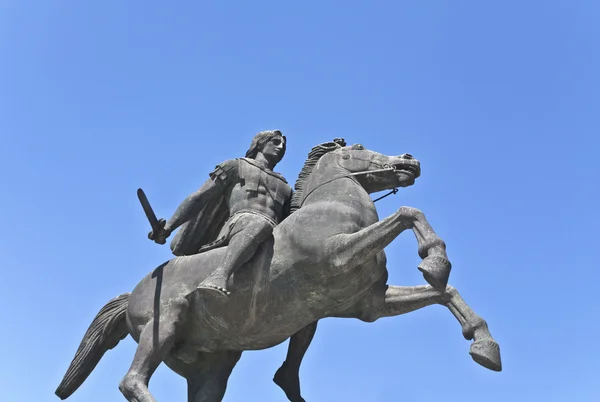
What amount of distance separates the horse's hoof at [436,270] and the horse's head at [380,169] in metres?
1.73

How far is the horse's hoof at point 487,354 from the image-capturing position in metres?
9.69

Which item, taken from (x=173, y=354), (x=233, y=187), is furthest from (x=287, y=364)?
(x=233, y=187)

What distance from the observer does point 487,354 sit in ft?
31.8

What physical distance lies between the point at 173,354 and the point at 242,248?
1.72 meters

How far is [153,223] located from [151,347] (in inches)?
60.5

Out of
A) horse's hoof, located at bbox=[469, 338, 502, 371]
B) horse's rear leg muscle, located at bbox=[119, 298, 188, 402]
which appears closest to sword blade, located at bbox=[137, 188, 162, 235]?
horse's rear leg muscle, located at bbox=[119, 298, 188, 402]

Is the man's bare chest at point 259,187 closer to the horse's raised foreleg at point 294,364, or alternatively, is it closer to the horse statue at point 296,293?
the horse statue at point 296,293

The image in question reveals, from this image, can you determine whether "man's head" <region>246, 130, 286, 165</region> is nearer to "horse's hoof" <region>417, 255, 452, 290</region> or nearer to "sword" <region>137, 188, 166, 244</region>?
"sword" <region>137, 188, 166, 244</region>

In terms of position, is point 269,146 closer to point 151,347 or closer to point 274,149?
point 274,149

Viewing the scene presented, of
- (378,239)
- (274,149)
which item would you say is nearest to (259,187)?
(274,149)

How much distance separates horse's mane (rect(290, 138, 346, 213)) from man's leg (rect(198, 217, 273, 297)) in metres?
A: 0.84

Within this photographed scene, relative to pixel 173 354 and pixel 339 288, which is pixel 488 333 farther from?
pixel 173 354

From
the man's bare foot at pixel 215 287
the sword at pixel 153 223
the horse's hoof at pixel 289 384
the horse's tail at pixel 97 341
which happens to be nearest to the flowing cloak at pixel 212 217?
Result: the sword at pixel 153 223

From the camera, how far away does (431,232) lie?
382 inches
